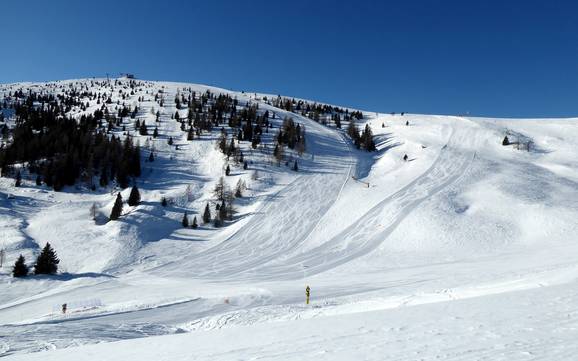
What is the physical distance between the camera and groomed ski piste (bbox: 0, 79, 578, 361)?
302 inches

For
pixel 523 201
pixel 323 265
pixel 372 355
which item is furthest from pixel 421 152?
pixel 372 355

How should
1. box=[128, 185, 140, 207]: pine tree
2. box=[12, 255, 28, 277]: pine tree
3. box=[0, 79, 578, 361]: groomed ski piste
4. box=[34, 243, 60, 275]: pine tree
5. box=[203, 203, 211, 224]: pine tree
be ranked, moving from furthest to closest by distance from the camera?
box=[128, 185, 140, 207]: pine tree
box=[203, 203, 211, 224]: pine tree
box=[34, 243, 60, 275]: pine tree
box=[12, 255, 28, 277]: pine tree
box=[0, 79, 578, 361]: groomed ski piste

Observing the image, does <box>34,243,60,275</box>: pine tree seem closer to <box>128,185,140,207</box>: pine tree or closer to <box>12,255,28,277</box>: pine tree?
<box>12,255,28,277</box>: pine tree

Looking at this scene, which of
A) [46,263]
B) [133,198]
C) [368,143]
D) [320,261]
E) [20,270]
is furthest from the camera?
[368,143]

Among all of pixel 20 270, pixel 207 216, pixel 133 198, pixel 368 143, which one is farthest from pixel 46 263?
pixel 368 143

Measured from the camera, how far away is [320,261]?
29.9 metres

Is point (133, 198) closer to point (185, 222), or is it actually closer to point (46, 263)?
point (185, 222)

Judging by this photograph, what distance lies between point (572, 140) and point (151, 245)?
3129 inches

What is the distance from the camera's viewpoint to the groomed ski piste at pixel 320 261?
302 inches

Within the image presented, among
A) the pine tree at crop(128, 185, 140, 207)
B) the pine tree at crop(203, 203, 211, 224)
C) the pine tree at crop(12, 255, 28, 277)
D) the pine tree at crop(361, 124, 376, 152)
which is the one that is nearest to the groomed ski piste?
the pine tree at crop(12, 255, 28, 277)

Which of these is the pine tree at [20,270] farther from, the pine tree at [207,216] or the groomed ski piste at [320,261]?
the pine tree at [207,216]

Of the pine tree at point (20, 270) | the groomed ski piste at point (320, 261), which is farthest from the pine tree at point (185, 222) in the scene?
the pine tree at point (20, 270)

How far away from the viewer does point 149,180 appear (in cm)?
5534

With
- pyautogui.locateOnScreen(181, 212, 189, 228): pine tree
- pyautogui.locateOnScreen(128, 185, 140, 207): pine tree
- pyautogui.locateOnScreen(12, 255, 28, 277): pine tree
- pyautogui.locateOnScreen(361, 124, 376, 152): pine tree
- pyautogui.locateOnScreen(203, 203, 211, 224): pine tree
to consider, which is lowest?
pyautogui.locateOnScreen(12, 255, 28, 277): pine tree
